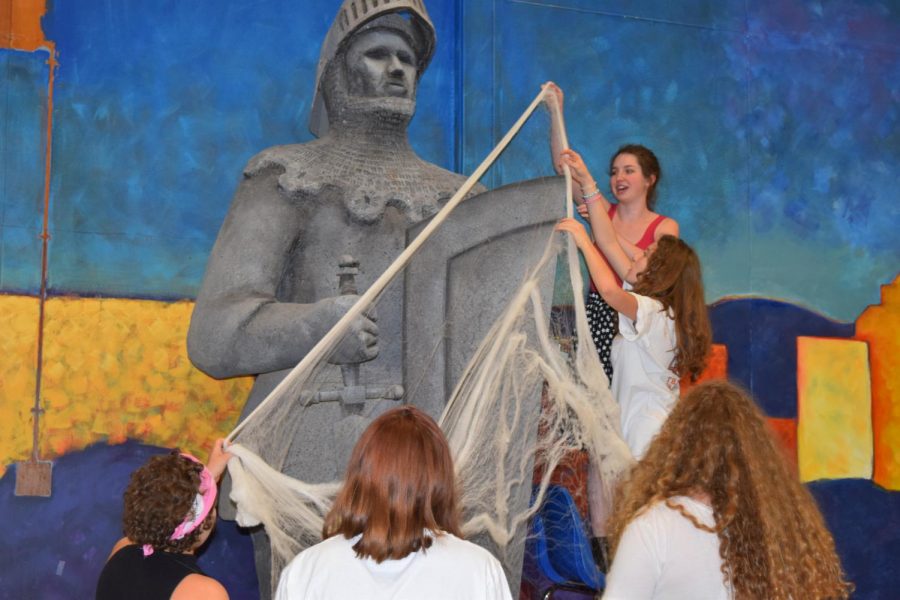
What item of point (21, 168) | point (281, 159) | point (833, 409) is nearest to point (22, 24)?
point (21, 168)

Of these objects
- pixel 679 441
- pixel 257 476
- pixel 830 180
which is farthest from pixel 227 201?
pixel 830 180

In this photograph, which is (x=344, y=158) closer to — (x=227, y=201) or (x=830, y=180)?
(x=227, y=201)

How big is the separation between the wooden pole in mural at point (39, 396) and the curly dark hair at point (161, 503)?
5.23ft

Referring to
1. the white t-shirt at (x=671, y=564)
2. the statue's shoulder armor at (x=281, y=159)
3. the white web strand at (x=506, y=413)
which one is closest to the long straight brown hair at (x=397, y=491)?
the white t-shirt at (x=671, y=564)

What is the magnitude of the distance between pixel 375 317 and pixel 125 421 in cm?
114

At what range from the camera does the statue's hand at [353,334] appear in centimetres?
367

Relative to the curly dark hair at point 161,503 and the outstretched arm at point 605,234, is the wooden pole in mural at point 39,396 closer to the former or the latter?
the curly dark hair at point 161,503

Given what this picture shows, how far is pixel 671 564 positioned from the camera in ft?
7.66

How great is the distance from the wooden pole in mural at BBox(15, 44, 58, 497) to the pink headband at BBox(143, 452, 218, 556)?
5.27ft

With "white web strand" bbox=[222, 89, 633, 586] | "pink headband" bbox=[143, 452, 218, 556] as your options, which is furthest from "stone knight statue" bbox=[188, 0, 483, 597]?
"pink headband" bbox=[143, 452, 218, 556]

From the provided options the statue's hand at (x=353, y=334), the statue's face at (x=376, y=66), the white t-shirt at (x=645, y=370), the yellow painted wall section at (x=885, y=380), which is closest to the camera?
the statue's hand at (x=353, y=334)

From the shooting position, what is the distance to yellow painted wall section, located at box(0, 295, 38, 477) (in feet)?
13.6

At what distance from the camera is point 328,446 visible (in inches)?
151

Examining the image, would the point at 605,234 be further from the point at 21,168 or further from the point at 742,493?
the point at 21,168
